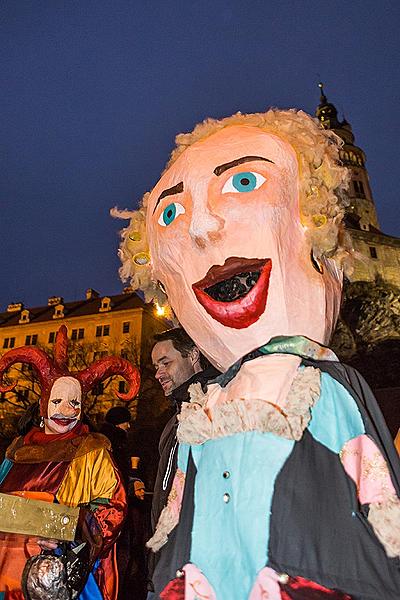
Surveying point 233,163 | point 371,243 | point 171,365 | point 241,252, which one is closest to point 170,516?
point 241,252

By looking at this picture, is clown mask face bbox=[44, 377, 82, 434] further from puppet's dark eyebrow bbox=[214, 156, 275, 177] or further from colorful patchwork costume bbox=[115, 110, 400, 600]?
puppet's dark eyebrow bbox=[214, 156, 275, 177]

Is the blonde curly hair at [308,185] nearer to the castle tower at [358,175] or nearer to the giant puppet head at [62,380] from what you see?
the giant puppet head at [62,380]

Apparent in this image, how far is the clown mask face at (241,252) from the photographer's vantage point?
2010mm

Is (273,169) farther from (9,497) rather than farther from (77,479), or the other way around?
(77,479)

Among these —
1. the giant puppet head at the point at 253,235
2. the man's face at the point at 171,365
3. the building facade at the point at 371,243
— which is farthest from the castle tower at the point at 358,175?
the giant puppet head at the point at 253,235

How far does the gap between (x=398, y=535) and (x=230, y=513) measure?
1.60 feet

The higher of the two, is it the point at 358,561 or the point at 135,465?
the point at 135,465

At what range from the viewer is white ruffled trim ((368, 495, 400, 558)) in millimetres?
1443

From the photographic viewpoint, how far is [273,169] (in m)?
2.12

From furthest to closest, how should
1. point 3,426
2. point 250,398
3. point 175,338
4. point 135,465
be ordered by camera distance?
point 3,426
point 135,465
point 175,338
point 250,398

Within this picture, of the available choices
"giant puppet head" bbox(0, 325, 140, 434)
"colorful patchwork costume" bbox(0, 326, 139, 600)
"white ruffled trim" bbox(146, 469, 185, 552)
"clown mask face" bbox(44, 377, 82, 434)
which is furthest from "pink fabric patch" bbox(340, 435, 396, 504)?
"clown mask face" bbox(44, 377, 82, 434)

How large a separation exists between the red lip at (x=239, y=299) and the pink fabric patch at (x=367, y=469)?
0.58 metres

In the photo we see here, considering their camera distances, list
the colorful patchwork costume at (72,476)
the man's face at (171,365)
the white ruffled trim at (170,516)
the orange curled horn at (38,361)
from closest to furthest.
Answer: the white ruffled trim at (170,516) → the colorful patchwork costume at (72,476) → the orange curled horn at (38,361) → the man's face at (171,365)

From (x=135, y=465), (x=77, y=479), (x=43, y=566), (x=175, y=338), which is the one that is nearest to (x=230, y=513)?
(x=43, y=566)
